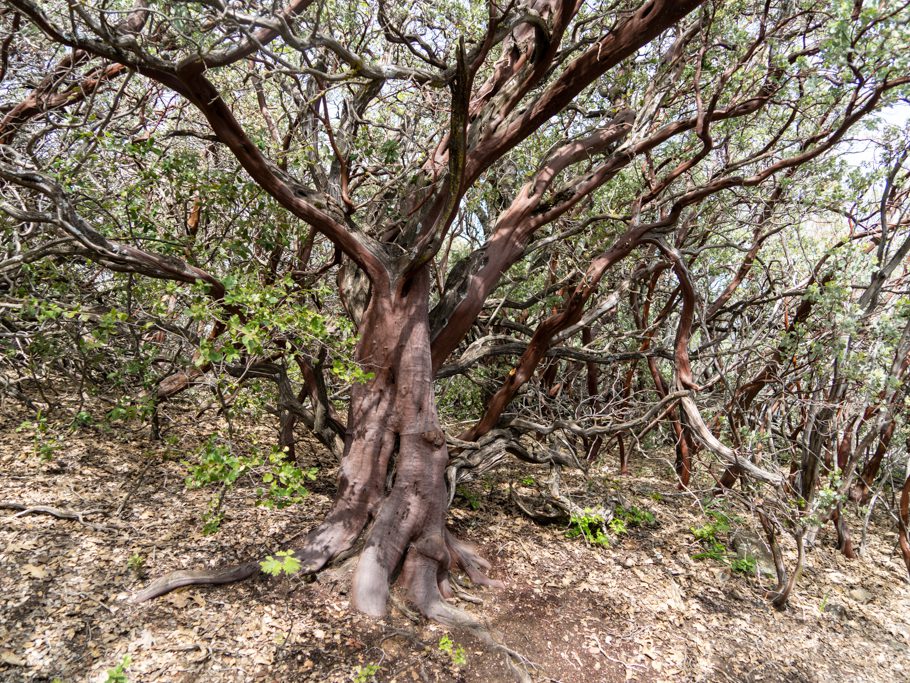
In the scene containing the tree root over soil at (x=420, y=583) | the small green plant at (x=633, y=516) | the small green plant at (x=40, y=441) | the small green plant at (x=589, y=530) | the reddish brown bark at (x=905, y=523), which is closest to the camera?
the tree root over soil at (x=420, y=583)

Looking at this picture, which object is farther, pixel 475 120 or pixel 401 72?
pixel 475 120

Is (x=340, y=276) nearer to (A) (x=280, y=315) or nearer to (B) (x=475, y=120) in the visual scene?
(A) (x=280, y=315)

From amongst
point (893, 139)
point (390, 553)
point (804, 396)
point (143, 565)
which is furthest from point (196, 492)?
point (893, 139)

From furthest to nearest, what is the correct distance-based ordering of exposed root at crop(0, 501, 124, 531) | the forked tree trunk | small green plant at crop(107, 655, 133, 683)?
the forked tree trunk, exposed root at crop(0, 501, 124, 531), small green plant at crop(107, 655, 133, 683)

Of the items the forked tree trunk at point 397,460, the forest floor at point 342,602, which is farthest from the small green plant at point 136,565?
the forked tree trunk at point 397,460

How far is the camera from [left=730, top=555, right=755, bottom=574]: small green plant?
5320 millimetres

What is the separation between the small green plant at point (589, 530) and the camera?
17.9 feet

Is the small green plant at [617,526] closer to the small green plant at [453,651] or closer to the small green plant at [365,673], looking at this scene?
the small green plant at [453,651]

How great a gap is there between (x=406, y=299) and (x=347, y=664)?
2.75 m

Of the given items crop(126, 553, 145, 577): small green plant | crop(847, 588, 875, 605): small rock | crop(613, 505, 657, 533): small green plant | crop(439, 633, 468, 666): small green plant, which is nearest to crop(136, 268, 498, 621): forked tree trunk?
crop(439, 633, 468, 666): small green plant

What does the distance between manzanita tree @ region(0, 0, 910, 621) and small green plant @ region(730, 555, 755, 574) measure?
Result: 124 cm

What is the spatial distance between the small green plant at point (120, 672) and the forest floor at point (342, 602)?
0.21 feet

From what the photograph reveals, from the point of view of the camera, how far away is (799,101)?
495 centimetres

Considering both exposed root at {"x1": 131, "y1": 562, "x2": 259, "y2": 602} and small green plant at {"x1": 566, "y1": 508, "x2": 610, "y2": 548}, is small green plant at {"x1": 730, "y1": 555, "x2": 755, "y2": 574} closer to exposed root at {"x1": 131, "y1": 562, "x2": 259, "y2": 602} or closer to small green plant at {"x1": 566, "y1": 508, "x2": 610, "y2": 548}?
small green plant at {"x1": 566, "y1": 508, "x2": 610, "y2": 548}
